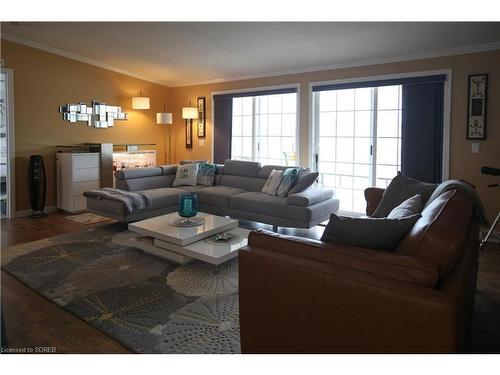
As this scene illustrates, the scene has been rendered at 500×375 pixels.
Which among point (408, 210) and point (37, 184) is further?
point (37, 184)

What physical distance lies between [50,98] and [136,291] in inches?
168

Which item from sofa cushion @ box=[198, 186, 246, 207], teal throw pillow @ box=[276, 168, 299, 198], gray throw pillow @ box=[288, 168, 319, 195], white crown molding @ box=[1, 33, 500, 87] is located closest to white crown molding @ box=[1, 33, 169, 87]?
white crown molding @ box=[1, 33, 500, 87]

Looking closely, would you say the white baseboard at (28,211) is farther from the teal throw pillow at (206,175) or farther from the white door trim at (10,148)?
the teal throw pillow at (206,175)

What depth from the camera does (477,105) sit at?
4.38m

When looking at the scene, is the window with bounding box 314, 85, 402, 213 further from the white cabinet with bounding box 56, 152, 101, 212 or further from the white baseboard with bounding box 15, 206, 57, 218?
the white baseboard with bounding box 15, 206, 57, 218

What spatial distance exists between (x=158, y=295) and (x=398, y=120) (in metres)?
4.02

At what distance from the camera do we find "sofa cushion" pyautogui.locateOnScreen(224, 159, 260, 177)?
5504 mm

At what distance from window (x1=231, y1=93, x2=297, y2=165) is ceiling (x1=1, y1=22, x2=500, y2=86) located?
20.5 inches

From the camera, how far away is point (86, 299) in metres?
2.71

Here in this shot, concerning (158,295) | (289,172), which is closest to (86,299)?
(158,295)

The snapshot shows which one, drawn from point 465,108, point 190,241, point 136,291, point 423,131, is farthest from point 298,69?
point 136,291

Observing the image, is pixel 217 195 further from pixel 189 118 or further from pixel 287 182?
pixel 189 118

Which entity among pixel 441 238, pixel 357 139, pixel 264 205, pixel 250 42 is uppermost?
pixel 250 42

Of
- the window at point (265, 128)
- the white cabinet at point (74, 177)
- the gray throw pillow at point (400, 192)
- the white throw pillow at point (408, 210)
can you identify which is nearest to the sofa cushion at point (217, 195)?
the window at point (265, 128)
